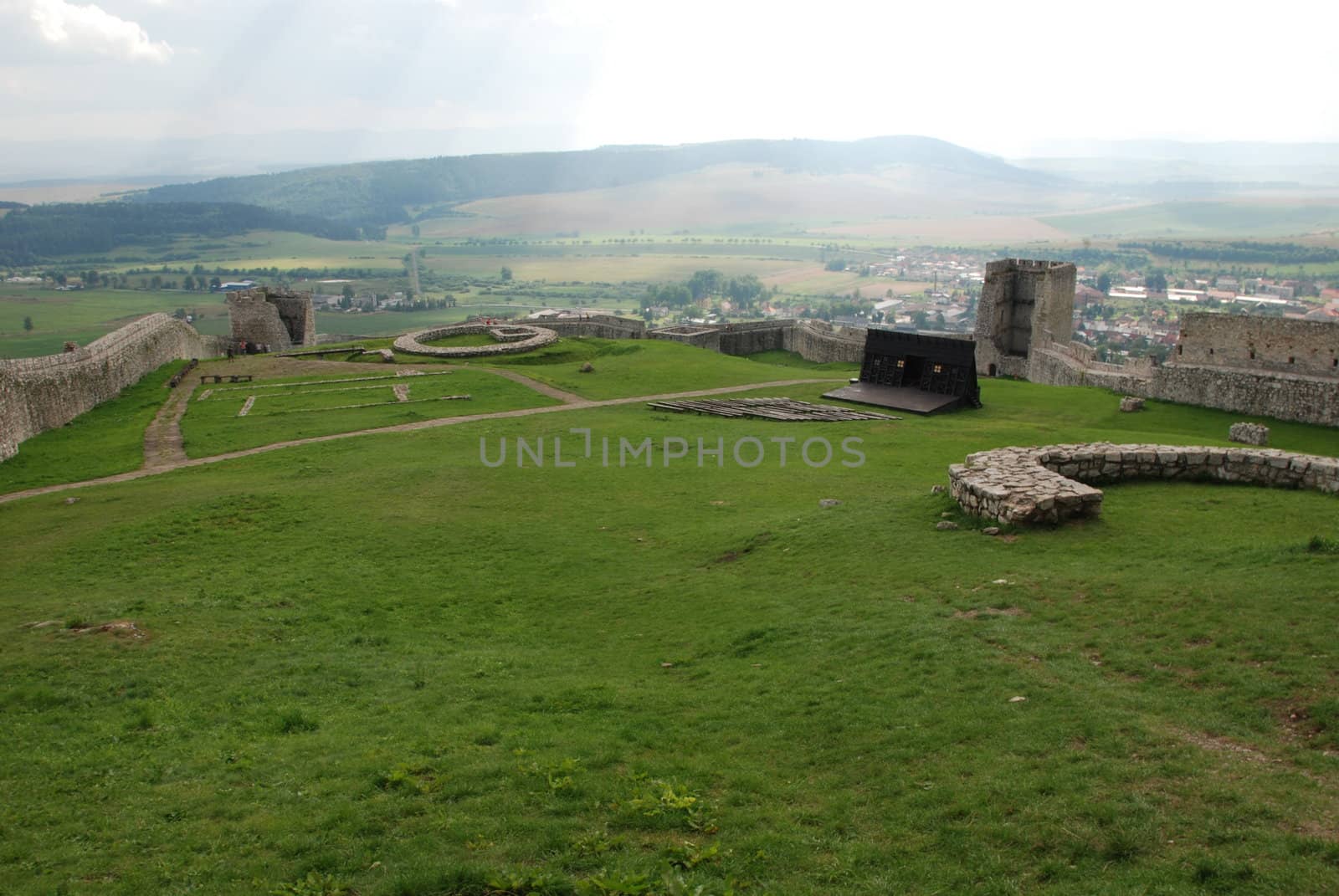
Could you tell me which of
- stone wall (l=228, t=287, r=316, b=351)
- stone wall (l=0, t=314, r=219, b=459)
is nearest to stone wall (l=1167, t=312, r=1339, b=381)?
stone wall (l=0, t=314, r=219, b=459)

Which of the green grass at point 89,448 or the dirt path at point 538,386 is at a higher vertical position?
the dirt path at point 538,386

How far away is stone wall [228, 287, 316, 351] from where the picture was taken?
72938mm

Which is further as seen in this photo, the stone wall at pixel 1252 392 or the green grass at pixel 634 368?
the green grass at pixel 634 368

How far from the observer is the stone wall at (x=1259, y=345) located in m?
39.2

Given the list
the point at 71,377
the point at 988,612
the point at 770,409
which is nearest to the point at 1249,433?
the point at 770,409

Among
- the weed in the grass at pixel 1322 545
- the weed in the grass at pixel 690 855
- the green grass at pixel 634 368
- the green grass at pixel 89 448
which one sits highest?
the weed in the grass at pixel 1322 545

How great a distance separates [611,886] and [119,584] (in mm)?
15501

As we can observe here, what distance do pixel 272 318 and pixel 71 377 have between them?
33.6 meters

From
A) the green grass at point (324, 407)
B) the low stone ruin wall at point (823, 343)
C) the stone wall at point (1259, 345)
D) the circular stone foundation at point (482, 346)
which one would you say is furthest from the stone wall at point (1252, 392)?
the circular stone foundation at point (482, 346)

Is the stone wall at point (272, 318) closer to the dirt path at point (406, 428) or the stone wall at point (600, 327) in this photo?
the stone wall at point (600, 327)

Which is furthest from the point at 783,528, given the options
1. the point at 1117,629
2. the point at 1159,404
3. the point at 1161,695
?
the point at 1159,404

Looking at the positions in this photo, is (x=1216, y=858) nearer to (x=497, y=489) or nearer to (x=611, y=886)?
(x=611, y=886)

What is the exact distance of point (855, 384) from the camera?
43.9 m

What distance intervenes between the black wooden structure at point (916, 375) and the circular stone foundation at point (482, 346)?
75.3 ft
